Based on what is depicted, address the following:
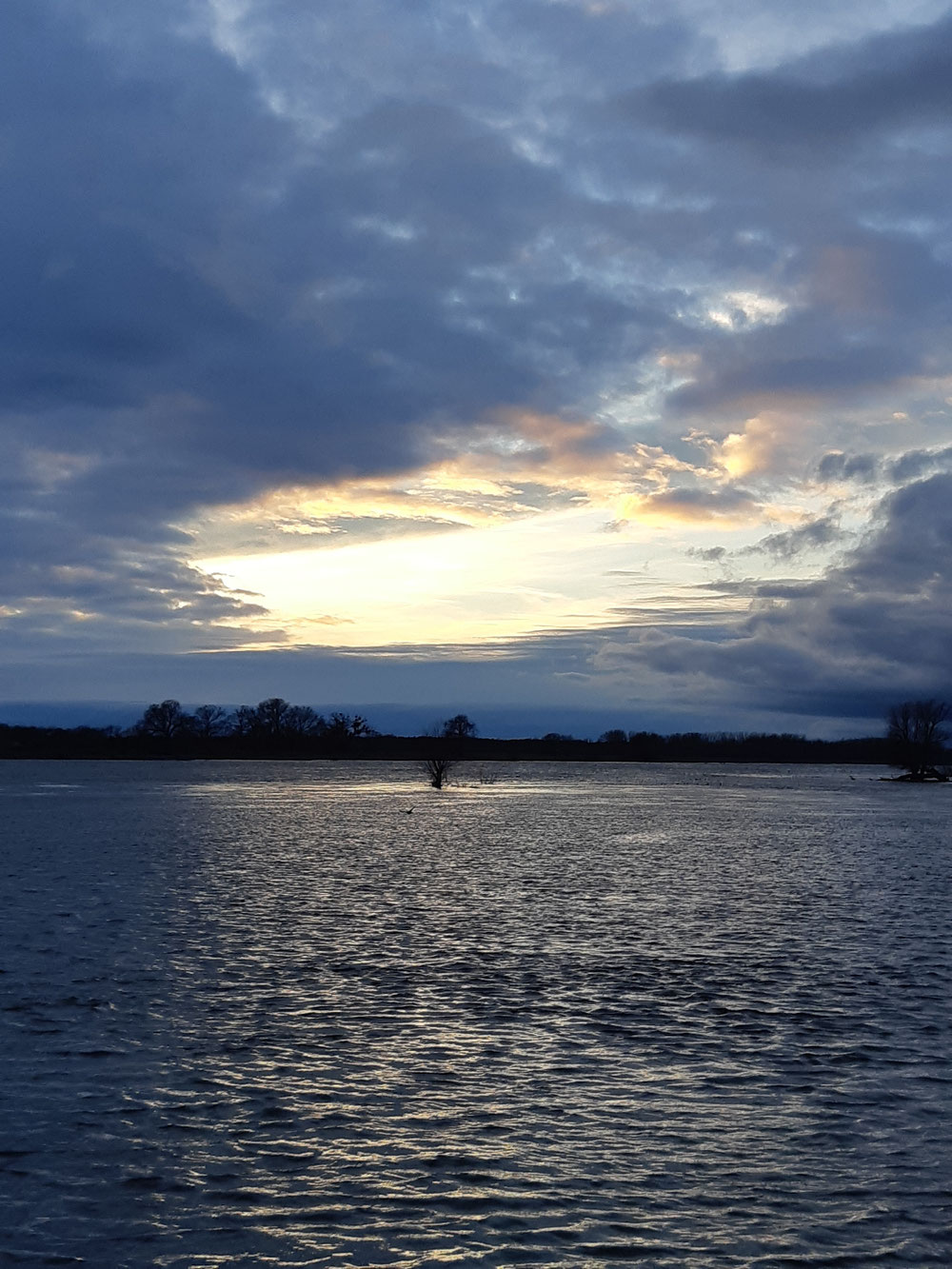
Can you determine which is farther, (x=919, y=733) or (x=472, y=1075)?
(x=919, y=733)

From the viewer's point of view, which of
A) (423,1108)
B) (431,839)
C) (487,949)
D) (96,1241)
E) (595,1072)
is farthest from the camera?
(431,839)

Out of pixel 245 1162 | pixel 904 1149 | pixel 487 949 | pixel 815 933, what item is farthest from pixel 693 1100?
pixel 815 933

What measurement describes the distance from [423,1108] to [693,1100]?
3.73 meters

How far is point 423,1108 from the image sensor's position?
50.0 ft

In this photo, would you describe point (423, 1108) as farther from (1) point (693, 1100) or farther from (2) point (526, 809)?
(2) point (526, 809)

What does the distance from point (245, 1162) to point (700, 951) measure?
16.8 m

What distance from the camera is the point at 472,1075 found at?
54.9 ft

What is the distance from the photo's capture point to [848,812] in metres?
102

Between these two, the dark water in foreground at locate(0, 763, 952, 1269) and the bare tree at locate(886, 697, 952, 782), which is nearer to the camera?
the dark water in foreground at locate(0, 763, 952, 1269)

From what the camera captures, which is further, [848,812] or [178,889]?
[848,812]

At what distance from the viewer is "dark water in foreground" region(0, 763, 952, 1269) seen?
11.4 metres

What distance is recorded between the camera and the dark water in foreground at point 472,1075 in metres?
11.4

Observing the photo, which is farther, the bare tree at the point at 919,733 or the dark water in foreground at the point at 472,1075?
the bare tree at the point at 919,733

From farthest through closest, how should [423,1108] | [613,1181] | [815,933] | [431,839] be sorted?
[431,839], [815,933], [423,1108], [613,1181]
